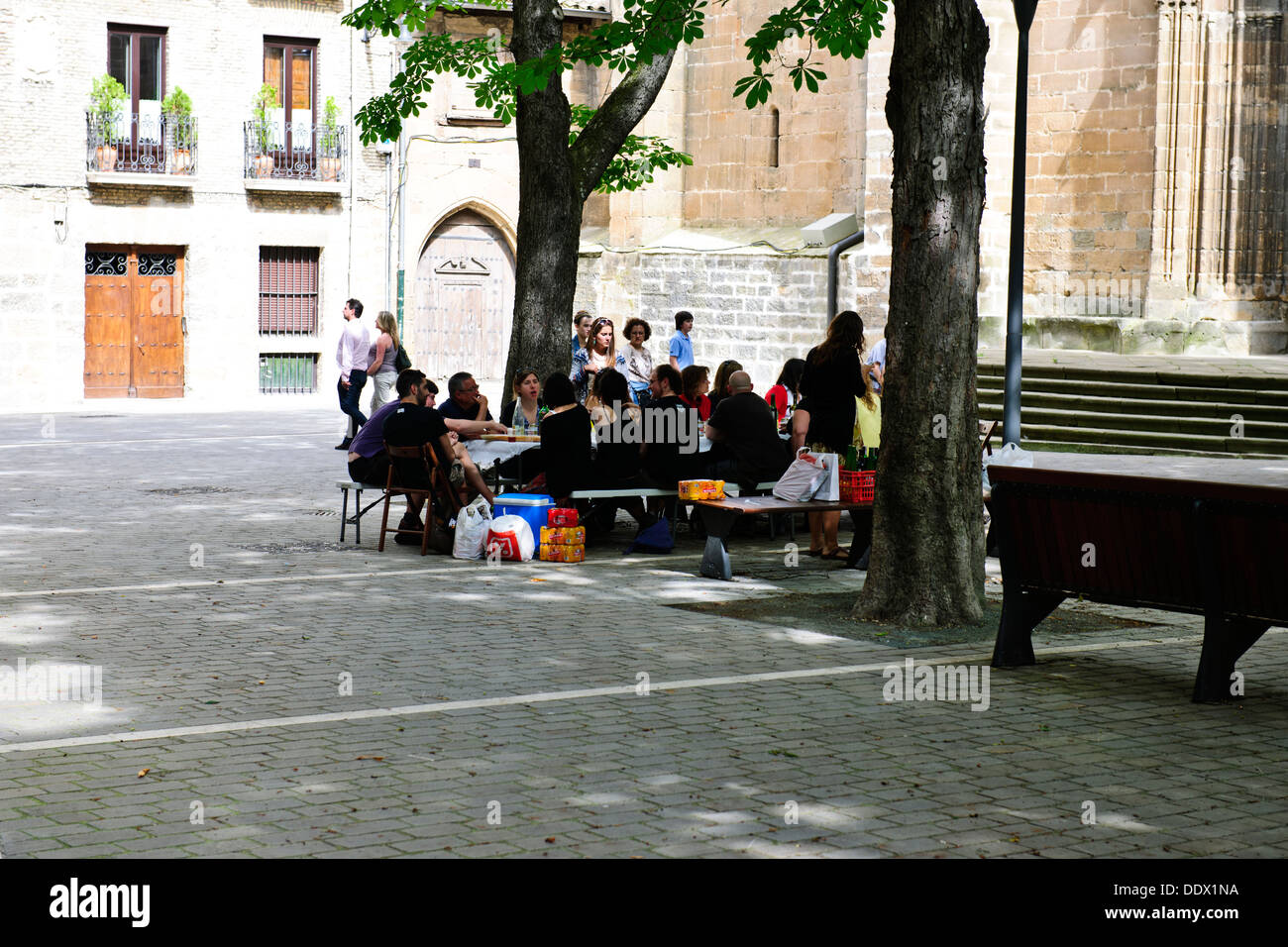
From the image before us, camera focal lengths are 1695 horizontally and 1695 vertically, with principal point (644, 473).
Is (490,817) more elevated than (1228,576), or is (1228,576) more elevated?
(1228,576)

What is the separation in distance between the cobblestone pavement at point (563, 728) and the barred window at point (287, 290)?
69.4 ft

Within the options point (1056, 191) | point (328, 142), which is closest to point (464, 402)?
point (1056, 191)

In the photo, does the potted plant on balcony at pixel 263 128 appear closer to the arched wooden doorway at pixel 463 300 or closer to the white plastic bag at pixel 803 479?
the arched wooden doorway at pixel 463 300

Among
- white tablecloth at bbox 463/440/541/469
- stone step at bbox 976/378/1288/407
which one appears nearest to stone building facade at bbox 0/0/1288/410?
stone step at bbox 976/378/1288/407

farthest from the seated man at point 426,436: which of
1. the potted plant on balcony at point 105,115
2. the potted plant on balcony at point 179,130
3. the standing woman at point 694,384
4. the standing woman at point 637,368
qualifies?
the potted plant on balcony at point 179,130

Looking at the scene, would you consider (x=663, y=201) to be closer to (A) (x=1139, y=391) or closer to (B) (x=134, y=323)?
(B) (x=134, y=323)

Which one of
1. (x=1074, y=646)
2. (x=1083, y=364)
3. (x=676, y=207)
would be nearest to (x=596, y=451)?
(x=1074, y=646)

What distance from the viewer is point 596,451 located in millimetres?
13094

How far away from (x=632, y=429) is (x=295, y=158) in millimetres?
21315

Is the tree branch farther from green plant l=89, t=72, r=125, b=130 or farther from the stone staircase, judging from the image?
green plant l=89, t=72, r=125, b=130

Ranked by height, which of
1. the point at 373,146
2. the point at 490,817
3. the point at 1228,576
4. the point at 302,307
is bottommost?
the point at 490,817

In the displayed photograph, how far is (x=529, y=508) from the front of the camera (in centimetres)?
1239

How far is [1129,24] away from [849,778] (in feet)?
73.3

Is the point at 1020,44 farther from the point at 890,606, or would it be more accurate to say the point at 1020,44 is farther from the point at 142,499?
the point at 142,499
